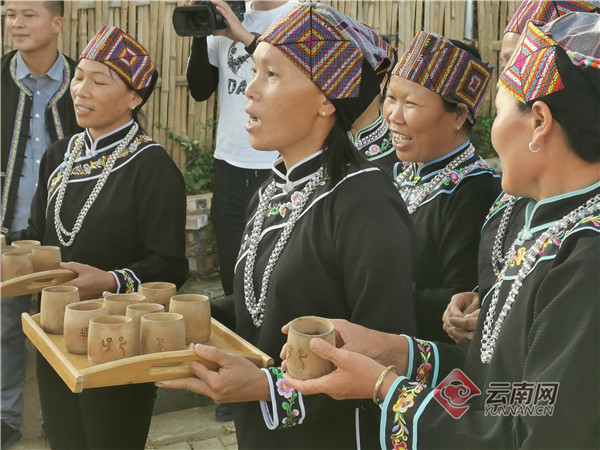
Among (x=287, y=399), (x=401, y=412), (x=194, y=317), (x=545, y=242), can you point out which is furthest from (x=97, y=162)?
(x=545, y=242)

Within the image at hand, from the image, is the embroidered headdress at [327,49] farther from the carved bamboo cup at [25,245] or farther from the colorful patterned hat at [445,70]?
the carved bamboo cup at [25,245]

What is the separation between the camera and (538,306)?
150 centimetres

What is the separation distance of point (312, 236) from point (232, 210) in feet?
7.83

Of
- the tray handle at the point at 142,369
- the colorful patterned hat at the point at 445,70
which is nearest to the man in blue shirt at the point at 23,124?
the colorful patterned hat at the point at 445,70

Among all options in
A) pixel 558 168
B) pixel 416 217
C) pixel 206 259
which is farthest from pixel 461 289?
pixel 206 259

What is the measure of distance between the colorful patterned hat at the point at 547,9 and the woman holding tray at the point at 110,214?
1.43 m

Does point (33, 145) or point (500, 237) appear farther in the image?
point (33, 145)

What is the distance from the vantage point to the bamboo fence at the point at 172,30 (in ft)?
18.3

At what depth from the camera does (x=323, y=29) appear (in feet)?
7.30

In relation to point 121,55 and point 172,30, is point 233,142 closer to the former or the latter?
point 121,55

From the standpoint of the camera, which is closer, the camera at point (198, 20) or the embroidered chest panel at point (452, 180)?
the embroidered chest panel at point (452, 180)

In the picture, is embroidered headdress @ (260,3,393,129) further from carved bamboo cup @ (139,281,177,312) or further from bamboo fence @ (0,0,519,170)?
bamboo fence @ (0,0,519,170)

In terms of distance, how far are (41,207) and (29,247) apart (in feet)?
1.64

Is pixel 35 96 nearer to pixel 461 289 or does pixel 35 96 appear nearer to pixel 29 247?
pixel 29 247
